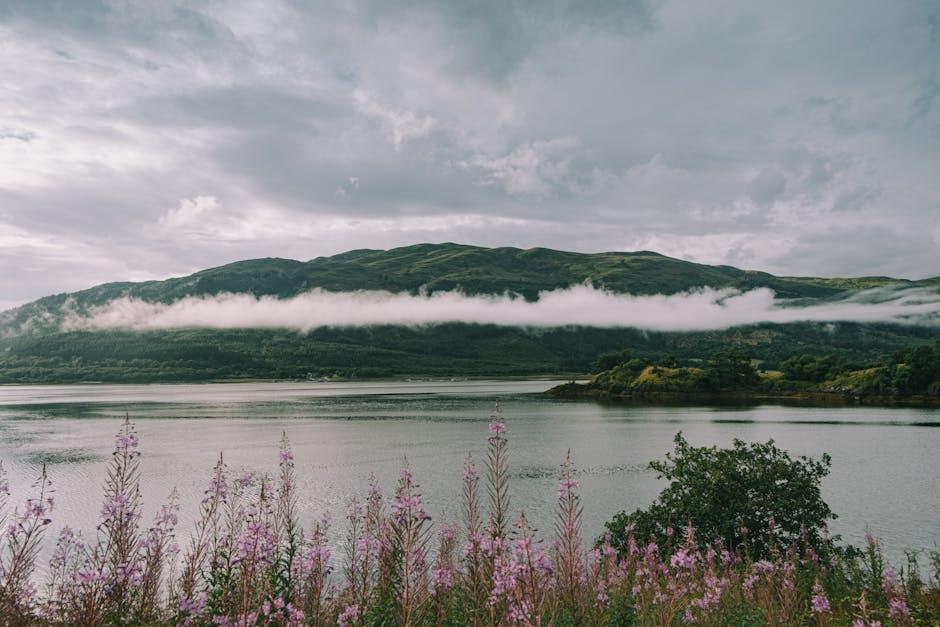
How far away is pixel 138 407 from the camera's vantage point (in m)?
129

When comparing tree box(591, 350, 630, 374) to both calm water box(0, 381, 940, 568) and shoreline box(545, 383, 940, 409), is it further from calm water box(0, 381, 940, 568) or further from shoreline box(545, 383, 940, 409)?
calm water box(0, 381, 940, 568)

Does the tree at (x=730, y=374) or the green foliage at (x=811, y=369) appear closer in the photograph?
the green foliage at (x=811, y=369)

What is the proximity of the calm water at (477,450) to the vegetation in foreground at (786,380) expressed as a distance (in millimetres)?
19506

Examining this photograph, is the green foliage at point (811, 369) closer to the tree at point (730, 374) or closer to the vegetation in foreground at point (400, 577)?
the tree at point (730, 374)

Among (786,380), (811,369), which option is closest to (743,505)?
(786,380)

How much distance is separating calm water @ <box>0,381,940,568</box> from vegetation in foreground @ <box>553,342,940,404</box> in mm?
19506

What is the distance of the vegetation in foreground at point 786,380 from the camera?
114938 millimetres

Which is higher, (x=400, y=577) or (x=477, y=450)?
(x=400, y=577)

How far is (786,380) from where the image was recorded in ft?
454

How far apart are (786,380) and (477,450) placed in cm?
10578

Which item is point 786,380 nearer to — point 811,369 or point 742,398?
point 811,369

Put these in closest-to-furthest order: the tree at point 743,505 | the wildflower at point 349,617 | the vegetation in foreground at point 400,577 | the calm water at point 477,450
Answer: the vegetation in foreground at point 400,577 < the wildflower at point 349,617 < the tree at point 743,505 < the calm water at point 477,450

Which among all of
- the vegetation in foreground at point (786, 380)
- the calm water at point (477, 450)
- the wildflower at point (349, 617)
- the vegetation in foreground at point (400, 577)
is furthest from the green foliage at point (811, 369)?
the wildflower at point (349, 617)

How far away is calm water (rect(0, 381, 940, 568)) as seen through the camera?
3578 cm
